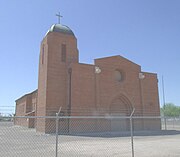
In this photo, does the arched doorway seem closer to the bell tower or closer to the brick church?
the brick church

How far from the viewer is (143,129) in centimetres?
3064

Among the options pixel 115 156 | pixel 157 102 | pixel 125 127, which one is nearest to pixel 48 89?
pixel 125 127

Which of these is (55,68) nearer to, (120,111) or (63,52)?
(63,52)

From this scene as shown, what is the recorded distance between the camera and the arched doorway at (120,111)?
29.6 metres

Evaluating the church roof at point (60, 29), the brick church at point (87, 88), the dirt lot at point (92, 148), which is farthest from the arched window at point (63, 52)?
the dirt lot at point (92, 148)

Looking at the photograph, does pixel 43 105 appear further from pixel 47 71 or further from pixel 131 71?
pixel 131 71

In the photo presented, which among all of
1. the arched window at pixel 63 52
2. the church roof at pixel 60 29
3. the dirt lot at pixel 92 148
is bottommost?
the dirt lot at pixel 92 148

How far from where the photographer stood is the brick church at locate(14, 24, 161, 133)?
88.0 feet

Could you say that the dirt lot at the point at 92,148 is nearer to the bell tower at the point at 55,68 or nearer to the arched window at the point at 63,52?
the bell tower at the point at 55,68

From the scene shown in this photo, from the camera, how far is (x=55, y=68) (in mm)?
28734

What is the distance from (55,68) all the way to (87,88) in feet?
16.5

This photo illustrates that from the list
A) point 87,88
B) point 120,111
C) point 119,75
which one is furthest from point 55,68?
point 120,111

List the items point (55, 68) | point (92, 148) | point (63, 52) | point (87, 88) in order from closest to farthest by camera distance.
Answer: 1. point (92, 148)
2. point (87, 88)
3. point (55, 68)
4. point (63, 52)

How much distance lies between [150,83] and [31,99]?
24482mm
